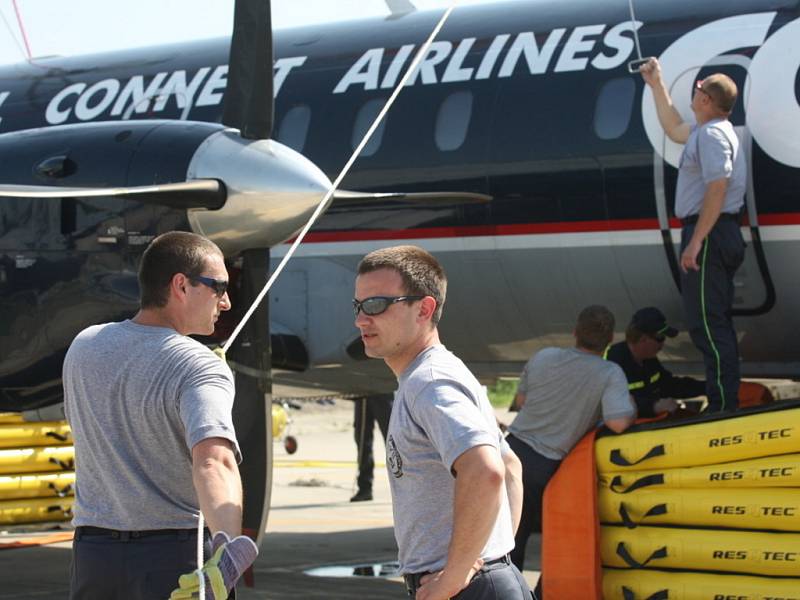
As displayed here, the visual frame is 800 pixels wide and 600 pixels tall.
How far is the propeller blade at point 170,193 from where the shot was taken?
695cm

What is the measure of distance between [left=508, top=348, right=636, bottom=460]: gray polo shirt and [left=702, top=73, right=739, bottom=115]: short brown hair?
1.57 metres

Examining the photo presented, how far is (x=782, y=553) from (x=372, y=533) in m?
5.75

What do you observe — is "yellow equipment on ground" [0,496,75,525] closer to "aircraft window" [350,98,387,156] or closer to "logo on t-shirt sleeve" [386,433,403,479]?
"aircraft window" [350,98,387,156]

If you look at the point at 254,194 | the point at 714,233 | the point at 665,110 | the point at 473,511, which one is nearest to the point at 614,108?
the point at 665,110

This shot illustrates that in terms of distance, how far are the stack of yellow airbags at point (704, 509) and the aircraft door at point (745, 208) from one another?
119 cm

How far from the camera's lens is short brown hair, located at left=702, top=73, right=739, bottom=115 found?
24.7 ft

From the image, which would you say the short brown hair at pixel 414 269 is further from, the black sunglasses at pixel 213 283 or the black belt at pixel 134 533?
the black belt at pixel 134 533

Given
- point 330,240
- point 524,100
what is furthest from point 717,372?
point 330,240

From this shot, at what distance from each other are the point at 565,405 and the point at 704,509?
3.02 ft

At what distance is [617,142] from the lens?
850 centimetres

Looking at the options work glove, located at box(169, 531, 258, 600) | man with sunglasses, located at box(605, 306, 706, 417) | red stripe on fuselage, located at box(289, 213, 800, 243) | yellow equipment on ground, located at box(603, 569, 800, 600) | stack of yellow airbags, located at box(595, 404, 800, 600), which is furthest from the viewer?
red stripe on fuselage, located at box(289, 213, 800, 243)

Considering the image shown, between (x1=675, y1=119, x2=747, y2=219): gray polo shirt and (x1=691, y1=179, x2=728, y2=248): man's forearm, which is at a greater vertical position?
(x1=675, y1=119, x2=747, y2=219): gray polo shirt

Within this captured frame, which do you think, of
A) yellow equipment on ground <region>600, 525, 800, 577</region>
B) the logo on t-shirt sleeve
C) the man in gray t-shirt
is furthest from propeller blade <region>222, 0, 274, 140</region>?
the logo on t-shirt sleeve

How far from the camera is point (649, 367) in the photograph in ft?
26.3
